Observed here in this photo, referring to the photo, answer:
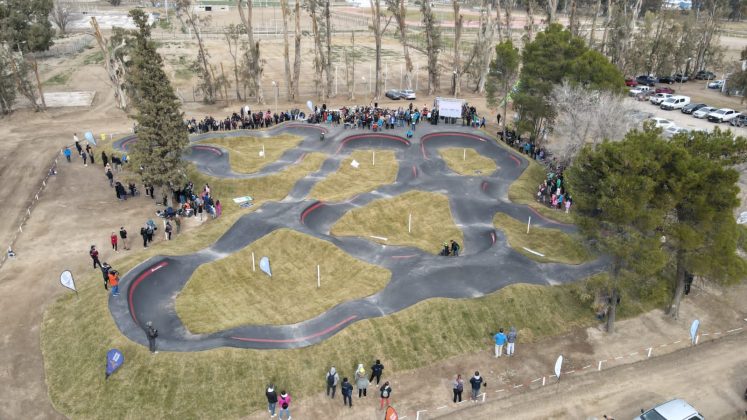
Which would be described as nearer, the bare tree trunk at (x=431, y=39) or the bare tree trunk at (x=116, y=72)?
the bare tree trunk at (x=116, y=72)

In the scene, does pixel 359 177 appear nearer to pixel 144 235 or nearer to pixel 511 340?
pixel 144 235

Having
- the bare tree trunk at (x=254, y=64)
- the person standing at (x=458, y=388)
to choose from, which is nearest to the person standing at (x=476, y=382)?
the person standing at (x=458, y=388)

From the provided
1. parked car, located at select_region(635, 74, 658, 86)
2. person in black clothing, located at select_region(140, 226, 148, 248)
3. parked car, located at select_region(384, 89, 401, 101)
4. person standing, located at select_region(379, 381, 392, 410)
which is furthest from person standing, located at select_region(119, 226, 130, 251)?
parked car, located at select_region(635, 74, 658, 86)

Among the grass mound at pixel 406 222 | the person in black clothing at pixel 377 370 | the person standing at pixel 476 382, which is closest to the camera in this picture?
the person standing at pixel 476 382

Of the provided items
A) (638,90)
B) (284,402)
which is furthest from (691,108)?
(284,402)

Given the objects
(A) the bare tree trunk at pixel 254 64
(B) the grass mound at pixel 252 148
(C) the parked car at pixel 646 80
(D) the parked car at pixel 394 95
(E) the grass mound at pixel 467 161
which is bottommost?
(E) the grass mound at pixel 467 161

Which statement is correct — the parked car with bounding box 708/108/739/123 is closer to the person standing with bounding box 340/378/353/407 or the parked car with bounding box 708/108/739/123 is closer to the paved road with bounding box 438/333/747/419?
the paved road with bounding box 438/333/747/419

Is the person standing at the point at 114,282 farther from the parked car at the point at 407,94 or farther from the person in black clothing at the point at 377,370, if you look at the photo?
the parked car at the point at 407,94
